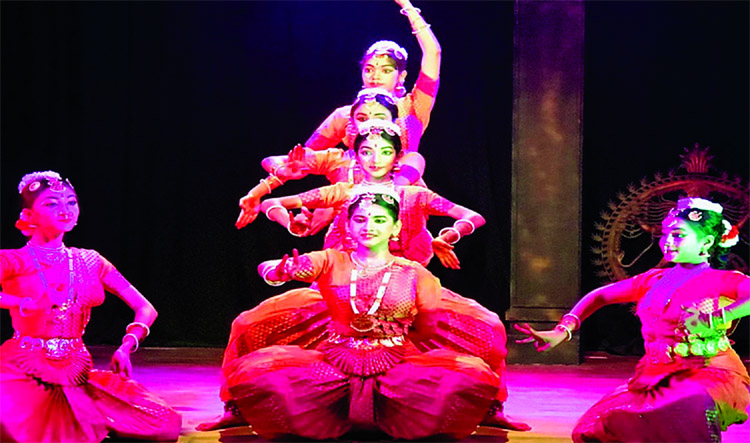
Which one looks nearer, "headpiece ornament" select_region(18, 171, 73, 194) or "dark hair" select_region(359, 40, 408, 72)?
"headpiece ornament" select_region(18, 171, 73, 194)

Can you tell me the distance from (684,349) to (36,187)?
2.28 metres

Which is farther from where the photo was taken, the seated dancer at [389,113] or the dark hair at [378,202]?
the seated dancer at [389,113]

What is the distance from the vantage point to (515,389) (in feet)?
17.6

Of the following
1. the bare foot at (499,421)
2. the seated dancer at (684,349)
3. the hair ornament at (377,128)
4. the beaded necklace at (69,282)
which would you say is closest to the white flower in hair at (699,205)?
the seated dancer at (684,349)

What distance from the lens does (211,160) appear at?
700cm

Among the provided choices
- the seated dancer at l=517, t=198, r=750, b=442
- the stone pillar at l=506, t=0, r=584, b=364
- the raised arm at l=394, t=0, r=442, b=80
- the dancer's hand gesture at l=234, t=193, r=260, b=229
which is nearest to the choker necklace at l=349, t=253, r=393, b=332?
the seated dancer at l=517, t=198, r=750, b=442

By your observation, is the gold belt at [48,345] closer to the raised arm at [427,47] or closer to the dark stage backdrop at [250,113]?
the raised arm at [427,47]

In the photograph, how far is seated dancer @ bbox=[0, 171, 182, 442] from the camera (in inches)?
147

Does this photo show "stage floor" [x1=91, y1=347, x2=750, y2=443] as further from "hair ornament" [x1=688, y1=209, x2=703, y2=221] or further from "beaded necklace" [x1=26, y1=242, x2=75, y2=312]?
"hair ornament" [x1=688, y1=209, x2=703, y2=221]

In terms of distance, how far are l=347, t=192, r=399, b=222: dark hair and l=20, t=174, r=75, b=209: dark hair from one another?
101 cm

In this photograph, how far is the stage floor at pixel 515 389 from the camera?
13.4 feet

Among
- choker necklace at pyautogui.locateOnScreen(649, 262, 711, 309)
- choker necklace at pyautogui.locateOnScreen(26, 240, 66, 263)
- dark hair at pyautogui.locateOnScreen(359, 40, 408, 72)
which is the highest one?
dark hair at pyautogui.locateOnScreen(359, 40, 408, 72)

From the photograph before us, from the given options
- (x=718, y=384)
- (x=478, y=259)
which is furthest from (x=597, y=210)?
(x=718, y=384)

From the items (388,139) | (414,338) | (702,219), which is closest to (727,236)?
(702,219)
